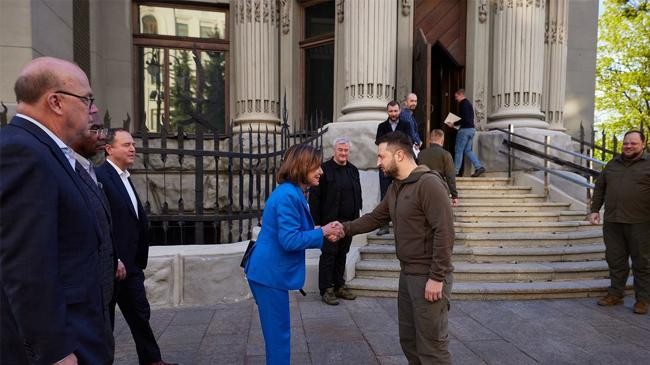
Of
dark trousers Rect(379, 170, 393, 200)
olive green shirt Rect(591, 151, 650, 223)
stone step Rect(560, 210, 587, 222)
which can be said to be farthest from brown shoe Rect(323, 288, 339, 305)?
stone step Rect(560, 210, 587, 222)

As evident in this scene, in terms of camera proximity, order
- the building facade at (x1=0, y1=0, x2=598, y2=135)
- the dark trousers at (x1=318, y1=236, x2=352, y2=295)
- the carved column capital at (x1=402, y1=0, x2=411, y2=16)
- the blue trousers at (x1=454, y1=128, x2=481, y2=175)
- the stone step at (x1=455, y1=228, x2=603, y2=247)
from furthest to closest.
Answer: the carved column capital at (x1=402, y1=0, x2=411, y2=16), the blue trousers at (x1=454, y1=128, x2=481, y2=175), the building facade at (x1=0, y1=0, x2=598, y2=135), the stone step at (x1=455, y1=228, x2=603, y2=247), the dark trousers at (x1=318, y1=236, x2=352, y2=295)

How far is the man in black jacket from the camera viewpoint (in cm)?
518

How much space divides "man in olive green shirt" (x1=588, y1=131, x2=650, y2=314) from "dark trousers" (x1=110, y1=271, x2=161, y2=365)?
5.13 metres

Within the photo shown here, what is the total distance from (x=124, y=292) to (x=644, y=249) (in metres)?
5.59

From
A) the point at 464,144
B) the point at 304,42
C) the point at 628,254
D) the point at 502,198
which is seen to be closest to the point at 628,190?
the point at 628,254

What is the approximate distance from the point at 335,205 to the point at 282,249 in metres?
2.43

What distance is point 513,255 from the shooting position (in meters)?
6.21

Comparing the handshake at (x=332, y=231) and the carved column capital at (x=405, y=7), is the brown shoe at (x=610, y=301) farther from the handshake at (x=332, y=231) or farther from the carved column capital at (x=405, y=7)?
the carved column capital at (x=405, y=7)

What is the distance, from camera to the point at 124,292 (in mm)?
3252

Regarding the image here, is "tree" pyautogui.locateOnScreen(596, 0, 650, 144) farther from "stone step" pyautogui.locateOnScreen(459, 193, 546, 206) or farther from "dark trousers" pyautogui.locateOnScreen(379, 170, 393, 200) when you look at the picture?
"dark trousers" pyautogui.locateOnScreen(379, 170, 393, 200)

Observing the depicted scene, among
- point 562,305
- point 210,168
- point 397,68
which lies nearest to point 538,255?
point 562,305

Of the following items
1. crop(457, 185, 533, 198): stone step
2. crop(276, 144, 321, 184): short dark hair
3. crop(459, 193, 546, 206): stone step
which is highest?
crop(276, 144, 321, 184): short dark hair

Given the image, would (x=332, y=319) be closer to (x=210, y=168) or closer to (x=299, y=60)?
(x=210, y=168)

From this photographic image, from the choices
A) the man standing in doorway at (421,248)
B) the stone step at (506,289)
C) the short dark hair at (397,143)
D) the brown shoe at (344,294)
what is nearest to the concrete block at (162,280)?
the brown shoe at (344,294)
